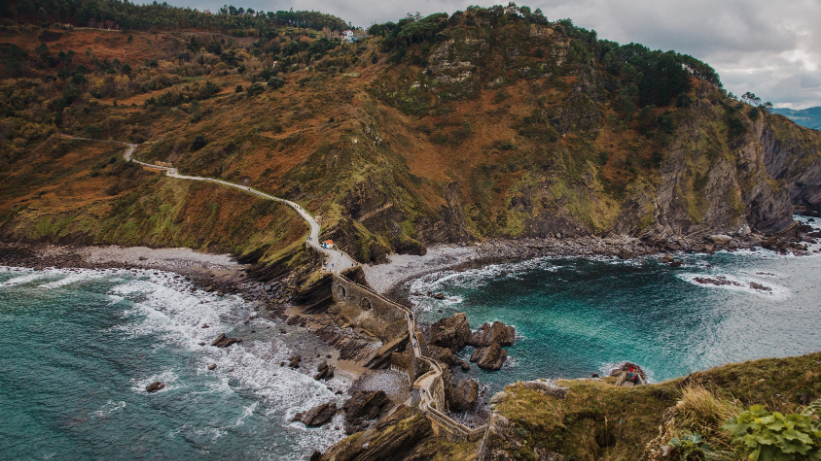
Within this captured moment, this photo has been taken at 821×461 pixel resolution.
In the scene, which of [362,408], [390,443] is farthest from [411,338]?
[390,443]

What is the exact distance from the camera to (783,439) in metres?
6.78

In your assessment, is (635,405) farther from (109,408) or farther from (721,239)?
(721,239)

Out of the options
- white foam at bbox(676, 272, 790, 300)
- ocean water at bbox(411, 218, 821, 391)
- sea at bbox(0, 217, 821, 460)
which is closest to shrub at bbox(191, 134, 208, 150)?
sea at bbox(0, 217, 821, 460)

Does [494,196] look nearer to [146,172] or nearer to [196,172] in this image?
[196,172]

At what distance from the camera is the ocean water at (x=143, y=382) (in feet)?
111

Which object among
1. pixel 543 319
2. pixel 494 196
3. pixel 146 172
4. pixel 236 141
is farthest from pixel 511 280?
pixel 146 172

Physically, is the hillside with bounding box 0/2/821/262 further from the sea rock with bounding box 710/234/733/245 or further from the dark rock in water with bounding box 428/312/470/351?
the dark rock in water with bounding box 428/312/470/351

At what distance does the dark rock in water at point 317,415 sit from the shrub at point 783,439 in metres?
34.3

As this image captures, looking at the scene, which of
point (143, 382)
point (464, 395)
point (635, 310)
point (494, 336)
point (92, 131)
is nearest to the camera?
point (464, 395)

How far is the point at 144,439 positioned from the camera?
3416 centimetres

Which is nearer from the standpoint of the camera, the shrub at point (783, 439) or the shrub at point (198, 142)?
the shrub at point (783, 439)

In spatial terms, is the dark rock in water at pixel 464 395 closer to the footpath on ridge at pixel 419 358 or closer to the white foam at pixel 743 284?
the footpath on ridge at pixel 419 358

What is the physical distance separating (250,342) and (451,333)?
23967 mm

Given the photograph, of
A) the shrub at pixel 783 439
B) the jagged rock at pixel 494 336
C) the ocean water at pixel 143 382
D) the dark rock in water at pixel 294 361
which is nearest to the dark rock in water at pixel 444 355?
the jagged rock at pixel 494 336
